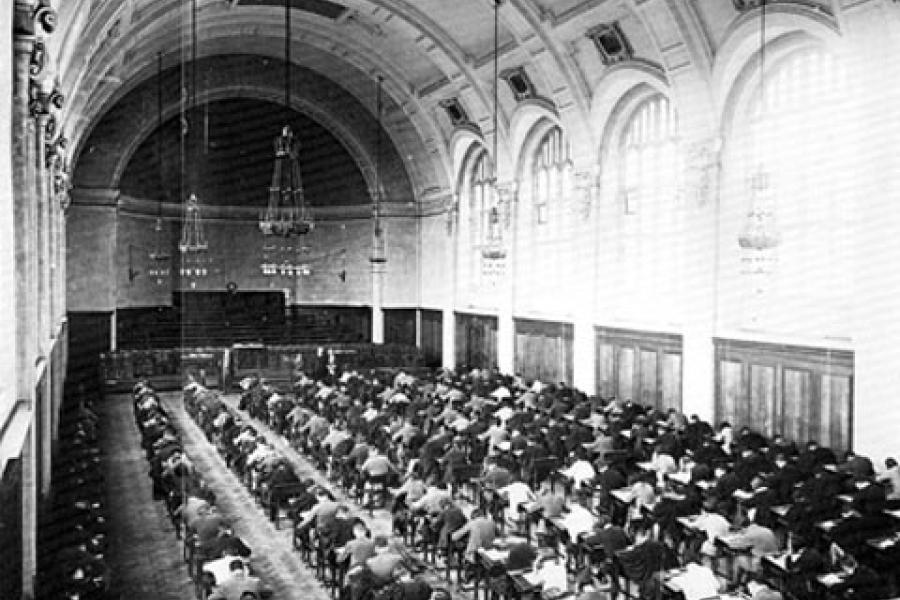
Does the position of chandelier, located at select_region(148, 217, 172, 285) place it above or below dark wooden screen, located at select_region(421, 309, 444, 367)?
above

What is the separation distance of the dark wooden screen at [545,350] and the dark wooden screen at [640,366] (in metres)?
1.51

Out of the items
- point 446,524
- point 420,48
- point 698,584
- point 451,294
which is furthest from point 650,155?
point 698,584

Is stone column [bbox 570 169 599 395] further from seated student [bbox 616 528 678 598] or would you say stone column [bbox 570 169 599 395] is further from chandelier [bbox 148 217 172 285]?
chandelier [bbox 148 217 172 285]

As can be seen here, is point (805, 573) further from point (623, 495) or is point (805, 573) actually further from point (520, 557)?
point (623, 495)

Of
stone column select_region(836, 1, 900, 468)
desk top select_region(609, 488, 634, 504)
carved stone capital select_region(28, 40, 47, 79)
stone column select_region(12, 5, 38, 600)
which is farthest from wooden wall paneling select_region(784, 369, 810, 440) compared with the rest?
carved stone capital select_region(28, 40, 47, 79)

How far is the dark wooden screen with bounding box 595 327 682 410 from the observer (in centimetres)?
2062

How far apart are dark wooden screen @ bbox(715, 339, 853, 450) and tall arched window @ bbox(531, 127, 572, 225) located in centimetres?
781

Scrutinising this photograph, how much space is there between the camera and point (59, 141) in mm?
16531

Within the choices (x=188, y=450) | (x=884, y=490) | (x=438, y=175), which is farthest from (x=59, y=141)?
(x=438, y=175)

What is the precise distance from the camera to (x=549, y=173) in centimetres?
2603

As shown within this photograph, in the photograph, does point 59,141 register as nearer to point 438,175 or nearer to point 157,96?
point 157,96

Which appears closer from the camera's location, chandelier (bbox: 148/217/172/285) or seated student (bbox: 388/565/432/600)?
seated student (bbox: 388/565/432/600)

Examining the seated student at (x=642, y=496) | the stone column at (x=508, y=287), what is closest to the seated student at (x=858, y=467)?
the seated student at (x=642, y=496)

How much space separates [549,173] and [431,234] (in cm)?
808
